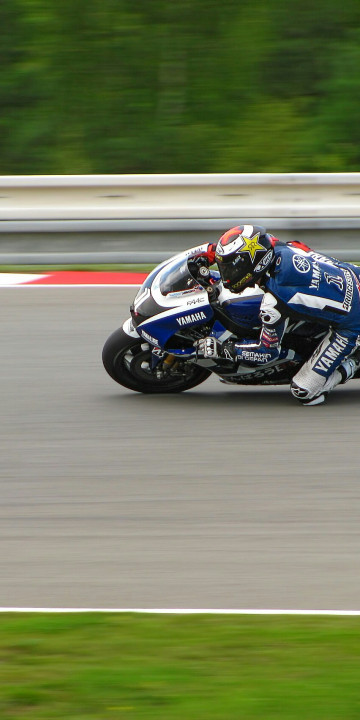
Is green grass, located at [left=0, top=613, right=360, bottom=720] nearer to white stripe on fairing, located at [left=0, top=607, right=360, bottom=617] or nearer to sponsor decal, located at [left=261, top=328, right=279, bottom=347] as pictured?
white stripe on fairing, located at [left=0, top=607, right=360, bottom=617]

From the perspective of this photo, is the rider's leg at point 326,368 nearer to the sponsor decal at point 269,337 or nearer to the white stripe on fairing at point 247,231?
the sponsor decal at point 269,337

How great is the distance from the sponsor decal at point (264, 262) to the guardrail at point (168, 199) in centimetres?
401

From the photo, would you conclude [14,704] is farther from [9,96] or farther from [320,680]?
[9,96]

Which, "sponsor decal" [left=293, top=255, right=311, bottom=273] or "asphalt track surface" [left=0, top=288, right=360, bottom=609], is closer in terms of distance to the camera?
"asphalt track surface" [left=0, top=288, right=360, bottom=609]

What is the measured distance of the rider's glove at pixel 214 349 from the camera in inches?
261

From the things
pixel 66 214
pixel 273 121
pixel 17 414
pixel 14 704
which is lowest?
pixel 14 704

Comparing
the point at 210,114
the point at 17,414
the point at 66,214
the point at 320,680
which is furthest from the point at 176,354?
the point at 210,114

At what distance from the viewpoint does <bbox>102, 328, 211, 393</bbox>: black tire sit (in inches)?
274

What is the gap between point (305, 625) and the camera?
4.05 meters

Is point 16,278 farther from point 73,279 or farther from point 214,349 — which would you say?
point 214,349

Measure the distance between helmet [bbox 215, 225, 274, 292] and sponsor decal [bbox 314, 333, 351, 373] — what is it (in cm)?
66

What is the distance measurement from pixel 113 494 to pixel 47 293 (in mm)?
4599

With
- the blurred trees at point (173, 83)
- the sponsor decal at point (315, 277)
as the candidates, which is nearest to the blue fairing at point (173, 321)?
the sponsor decal at point (315, 277)

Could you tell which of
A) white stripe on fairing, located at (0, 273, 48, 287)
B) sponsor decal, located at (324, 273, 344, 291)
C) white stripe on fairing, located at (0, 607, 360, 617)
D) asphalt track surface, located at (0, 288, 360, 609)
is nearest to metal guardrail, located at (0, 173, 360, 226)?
white stripe on fairing, located at (0, 273, 48, 287)
